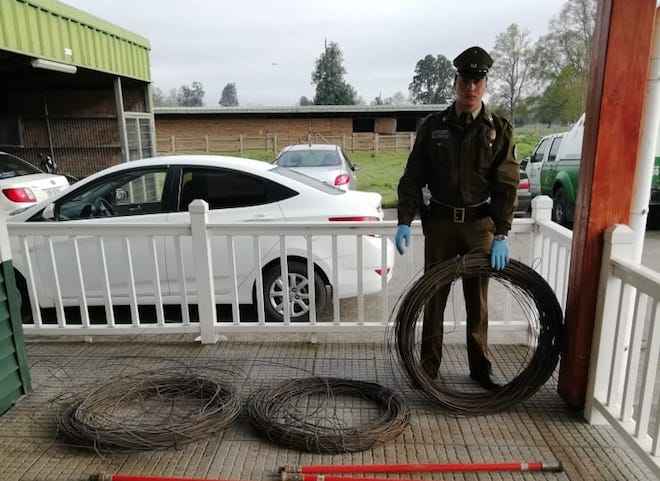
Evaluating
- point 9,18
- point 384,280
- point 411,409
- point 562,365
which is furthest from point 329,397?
point 9,18

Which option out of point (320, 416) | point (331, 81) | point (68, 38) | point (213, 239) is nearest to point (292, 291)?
point (213, 239)

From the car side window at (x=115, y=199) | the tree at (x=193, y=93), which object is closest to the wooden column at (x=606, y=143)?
the car side window at (x=115, y=199)

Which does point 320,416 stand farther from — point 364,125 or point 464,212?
point 364,125

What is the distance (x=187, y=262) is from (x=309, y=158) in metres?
5.70

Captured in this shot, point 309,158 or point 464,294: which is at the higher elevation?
point 309,158

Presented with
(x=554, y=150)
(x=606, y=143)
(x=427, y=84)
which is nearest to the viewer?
(x=606, y=143)

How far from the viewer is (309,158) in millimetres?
9562

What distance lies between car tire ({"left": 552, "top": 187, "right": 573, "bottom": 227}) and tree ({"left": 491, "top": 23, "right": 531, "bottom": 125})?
27.6 feet

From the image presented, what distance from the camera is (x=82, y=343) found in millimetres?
Answer: 3877

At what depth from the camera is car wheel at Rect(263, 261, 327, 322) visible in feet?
13.6

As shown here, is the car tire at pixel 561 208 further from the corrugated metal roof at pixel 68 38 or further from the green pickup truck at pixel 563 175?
the corrugated metal roof at pixel 68 38

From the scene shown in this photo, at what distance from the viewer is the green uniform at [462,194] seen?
8.91 ft

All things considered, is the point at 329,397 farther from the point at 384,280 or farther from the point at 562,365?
the point at 562,365

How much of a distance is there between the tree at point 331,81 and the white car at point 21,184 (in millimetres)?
39074
